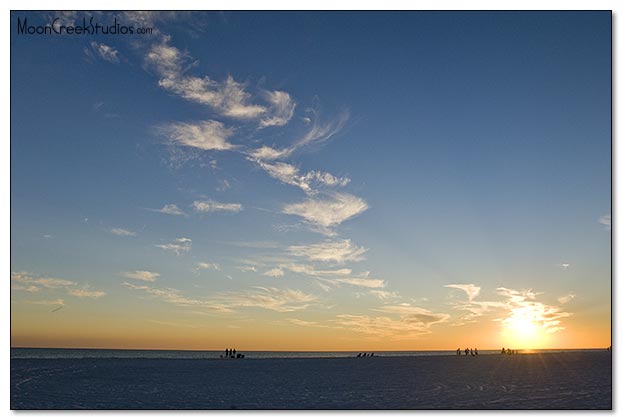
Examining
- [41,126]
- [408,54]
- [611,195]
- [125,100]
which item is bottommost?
[611,195]

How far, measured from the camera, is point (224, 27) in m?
14.0

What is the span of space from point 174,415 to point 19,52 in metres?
9.35

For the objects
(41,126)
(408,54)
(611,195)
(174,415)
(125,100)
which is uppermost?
(408,54)

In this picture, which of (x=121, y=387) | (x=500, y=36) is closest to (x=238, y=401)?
(x=121, y=387)

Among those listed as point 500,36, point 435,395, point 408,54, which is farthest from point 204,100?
point 435,395

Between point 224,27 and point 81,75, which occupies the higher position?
point 224,27

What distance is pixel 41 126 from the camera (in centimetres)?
1395

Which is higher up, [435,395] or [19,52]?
[19,52]

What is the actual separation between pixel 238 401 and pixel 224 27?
12.5 meters

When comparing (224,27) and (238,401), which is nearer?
(224,27)
